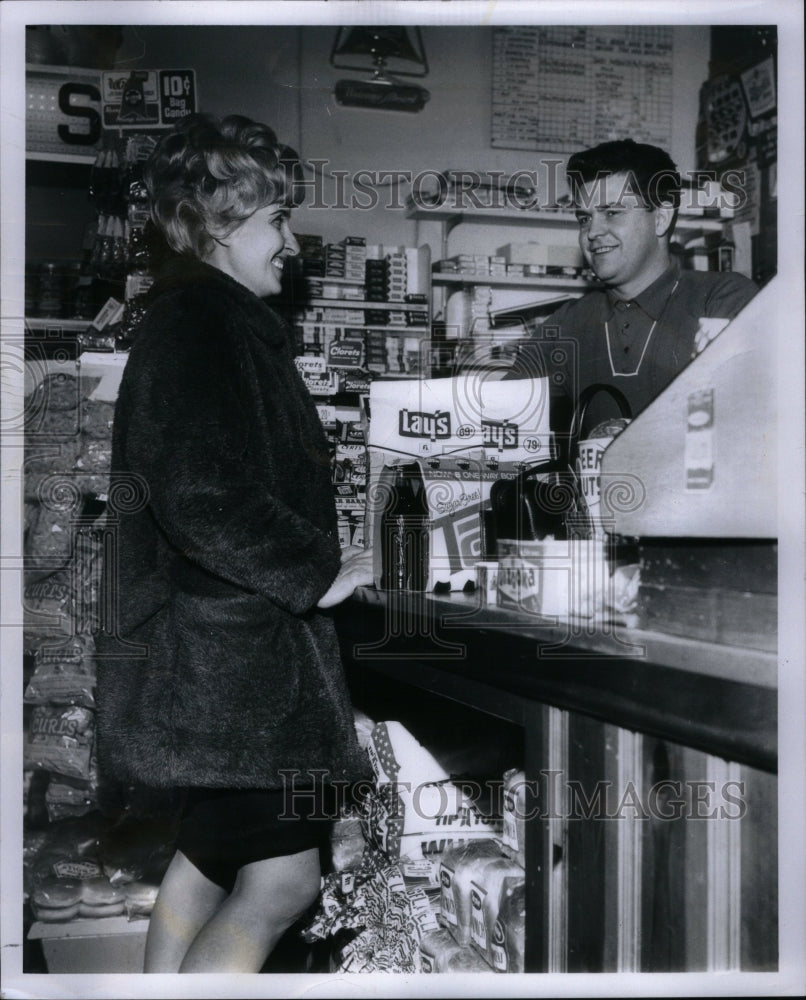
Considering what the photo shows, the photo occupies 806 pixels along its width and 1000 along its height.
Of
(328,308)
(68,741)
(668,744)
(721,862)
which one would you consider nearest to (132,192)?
(328,308)

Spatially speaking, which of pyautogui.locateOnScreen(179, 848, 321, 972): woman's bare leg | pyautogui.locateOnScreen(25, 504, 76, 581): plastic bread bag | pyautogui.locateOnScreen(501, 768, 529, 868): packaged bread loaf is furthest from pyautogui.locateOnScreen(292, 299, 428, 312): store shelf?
pyautogui.locateOnScreen(179, 848, 321, 972): woman's bare leg

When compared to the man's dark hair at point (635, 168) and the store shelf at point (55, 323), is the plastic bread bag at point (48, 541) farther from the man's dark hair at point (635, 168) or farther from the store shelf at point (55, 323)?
the man's dark hair at point (635, 168)

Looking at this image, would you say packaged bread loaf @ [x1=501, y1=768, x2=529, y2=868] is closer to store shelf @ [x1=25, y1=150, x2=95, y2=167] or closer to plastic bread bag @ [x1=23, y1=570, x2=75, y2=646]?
plastic bread bag @ [x1=23, y1=570, x2=75, y2=646]

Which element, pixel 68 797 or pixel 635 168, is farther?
pixel 68 797

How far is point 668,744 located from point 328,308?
3.49ft

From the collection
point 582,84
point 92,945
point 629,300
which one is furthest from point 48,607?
point 582,84

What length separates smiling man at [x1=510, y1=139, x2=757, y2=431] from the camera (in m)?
1.77

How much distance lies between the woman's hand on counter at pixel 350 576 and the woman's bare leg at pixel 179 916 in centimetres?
58

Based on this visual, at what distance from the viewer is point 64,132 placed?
1767mm

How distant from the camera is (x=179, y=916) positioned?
1703 millimetres

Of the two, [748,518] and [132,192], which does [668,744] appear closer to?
[748,518]

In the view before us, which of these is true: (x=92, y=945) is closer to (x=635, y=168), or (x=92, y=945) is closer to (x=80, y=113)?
(x=80, y=113)

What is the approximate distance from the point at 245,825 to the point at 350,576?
1.58 ft

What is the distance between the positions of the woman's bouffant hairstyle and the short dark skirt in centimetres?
99
